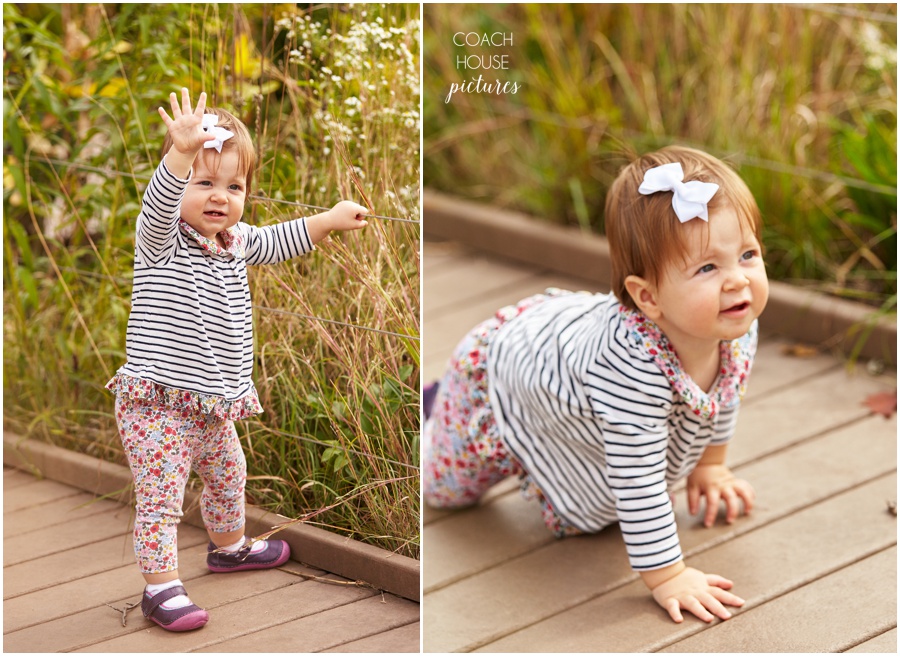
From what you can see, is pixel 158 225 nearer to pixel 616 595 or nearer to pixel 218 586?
pixel 218 586

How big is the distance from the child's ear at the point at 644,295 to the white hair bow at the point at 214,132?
75 cm

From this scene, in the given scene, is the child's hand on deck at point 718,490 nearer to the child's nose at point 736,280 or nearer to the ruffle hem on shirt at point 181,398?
the child's nose at point 736,280

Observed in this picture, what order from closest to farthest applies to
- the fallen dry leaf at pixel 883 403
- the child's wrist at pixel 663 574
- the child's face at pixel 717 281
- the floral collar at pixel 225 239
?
the floral collar at pixel 225 239
the child's face at pixel 717 281
the child's wrist at pixel 663 574
the fallen dry leaf at pixel 883 403

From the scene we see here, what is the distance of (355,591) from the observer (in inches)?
81.7

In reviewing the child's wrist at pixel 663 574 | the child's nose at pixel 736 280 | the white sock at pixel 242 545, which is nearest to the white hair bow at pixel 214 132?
the white sock at pixel 242 545

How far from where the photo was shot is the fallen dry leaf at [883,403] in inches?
112

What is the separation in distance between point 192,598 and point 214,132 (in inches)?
30.6

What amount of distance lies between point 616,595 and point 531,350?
1.60 feet

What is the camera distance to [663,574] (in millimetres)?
2143

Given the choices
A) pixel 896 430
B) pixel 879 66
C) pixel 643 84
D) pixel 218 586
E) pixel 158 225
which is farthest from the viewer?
pixel 643 84

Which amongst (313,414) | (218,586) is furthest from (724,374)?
(218,586)

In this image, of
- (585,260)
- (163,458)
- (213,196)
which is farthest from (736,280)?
(585,260)

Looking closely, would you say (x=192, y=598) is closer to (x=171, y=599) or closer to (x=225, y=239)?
(x=171, y=599)

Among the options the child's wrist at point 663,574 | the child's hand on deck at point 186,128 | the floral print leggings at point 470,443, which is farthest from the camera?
the floral print leggings at point 470,443
